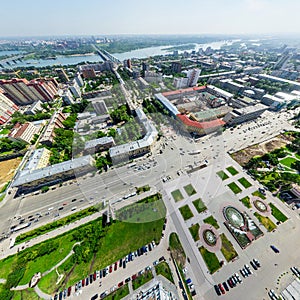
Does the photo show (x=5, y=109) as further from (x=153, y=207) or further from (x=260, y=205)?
(x=260, y=205)

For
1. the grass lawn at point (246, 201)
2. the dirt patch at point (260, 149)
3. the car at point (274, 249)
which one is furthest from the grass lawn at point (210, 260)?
the dirt patch at point (260, 149)

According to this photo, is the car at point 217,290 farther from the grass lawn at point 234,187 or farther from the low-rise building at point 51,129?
the low-rise building at point 51,129

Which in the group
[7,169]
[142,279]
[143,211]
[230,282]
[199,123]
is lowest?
[7,169]

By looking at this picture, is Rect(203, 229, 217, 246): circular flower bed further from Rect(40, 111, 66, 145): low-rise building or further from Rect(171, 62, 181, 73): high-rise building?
Rect(171, 62, 181, 73): high-rise building

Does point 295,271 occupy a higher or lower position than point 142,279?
lower

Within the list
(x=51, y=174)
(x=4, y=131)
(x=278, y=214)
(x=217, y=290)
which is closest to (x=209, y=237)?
(x=217, y=290)

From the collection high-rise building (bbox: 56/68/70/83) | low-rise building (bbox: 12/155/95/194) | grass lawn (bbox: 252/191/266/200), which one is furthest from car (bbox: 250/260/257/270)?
high-rise building (bbox: 56/68/70/83)
